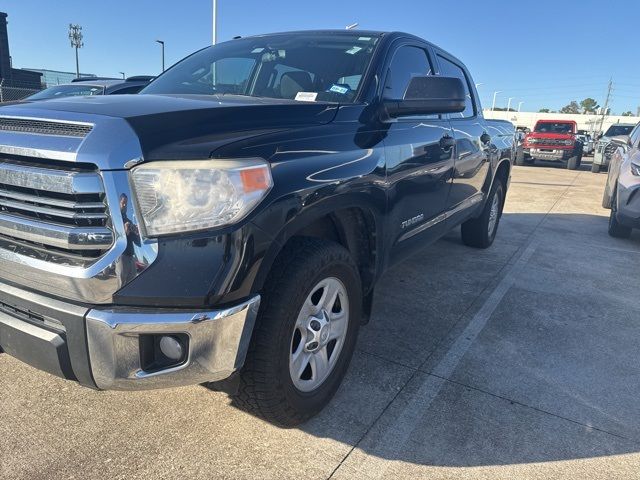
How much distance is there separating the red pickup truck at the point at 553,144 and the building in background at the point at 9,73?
21.7 metres

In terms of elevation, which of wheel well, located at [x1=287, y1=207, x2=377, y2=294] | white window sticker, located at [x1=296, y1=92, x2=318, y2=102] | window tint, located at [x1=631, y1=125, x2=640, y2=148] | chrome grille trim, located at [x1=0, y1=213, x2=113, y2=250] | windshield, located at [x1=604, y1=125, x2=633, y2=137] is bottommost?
wheel well, located at [x1=287, y1=207, x2=377, y2=294]

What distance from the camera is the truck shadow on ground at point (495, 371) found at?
7.71ft

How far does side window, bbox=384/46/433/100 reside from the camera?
304cm

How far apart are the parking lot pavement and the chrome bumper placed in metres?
0.52

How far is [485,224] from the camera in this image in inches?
223

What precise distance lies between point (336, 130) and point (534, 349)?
2.07 metres

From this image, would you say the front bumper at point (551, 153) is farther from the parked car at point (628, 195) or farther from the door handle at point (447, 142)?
the door handle at point (447, 142)

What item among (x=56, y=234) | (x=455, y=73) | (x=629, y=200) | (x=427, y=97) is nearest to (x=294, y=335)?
(x=56, y=234)

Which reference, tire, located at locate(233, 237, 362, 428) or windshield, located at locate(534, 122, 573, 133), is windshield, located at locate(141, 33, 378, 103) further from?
windshield, located at locate(534, 122, 573, 133)

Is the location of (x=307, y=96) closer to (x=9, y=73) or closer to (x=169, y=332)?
(x=169, y=332)

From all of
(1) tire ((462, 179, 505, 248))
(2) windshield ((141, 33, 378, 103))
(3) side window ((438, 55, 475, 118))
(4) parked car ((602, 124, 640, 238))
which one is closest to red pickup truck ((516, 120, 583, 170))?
(4) parked car ((602, 124, 640, 238))

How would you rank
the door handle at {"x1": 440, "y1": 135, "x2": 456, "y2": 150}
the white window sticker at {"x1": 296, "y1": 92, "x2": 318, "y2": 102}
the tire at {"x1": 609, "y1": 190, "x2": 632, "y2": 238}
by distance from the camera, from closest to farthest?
the white window sticker at {"x1": 296, "y1": 92, "x2": 318, "y2": 102}, the door handle at {"x1": 440, "y1": 135, "x2": 456, "y2": 150}, the tire at {"x1": 609, "y1": 190, "x2": 632, "y2": 238}

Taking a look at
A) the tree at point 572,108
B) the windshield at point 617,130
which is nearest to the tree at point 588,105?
the tree at point 572,108

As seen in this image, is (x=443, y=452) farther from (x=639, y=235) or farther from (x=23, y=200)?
(x=639, y=235)
